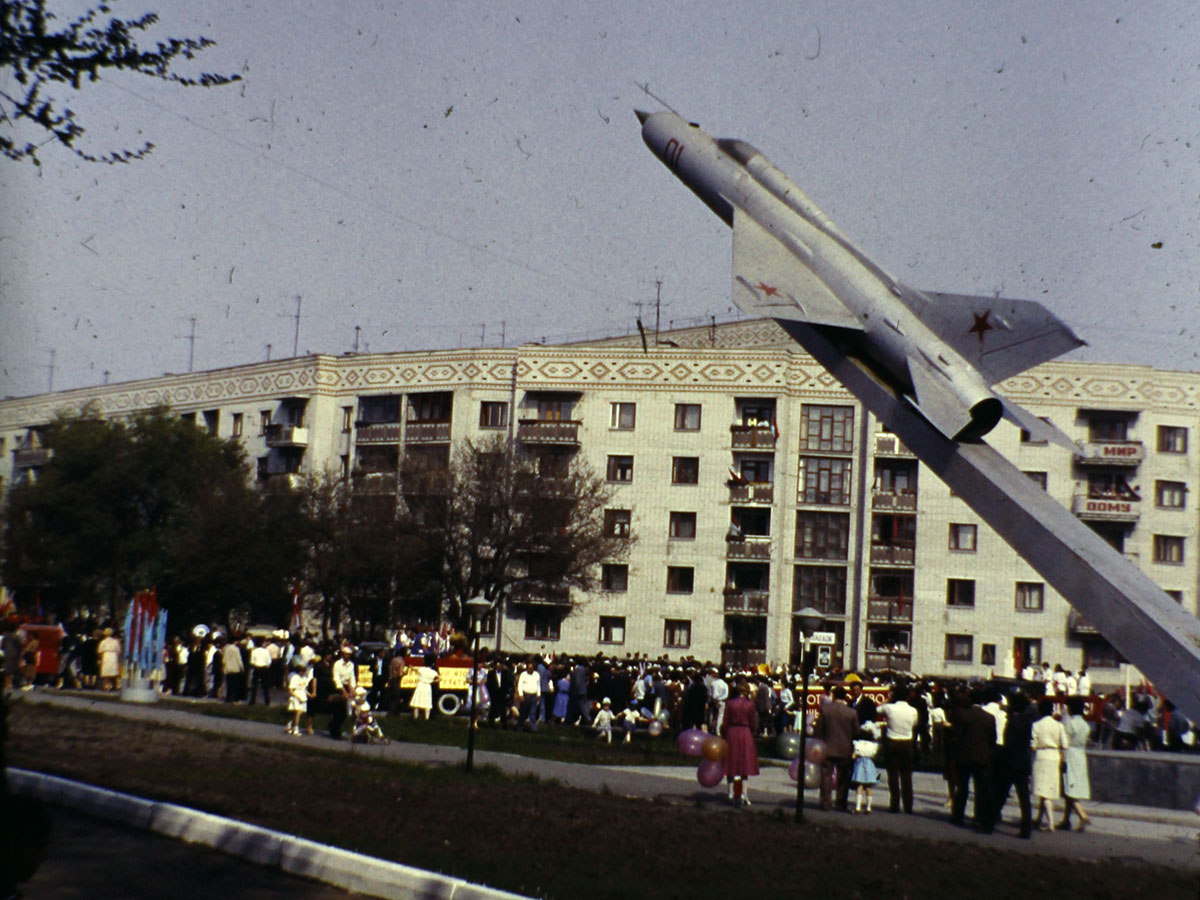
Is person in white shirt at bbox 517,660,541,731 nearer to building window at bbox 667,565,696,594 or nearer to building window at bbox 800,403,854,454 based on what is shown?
building window at bbox 667,565,696,594

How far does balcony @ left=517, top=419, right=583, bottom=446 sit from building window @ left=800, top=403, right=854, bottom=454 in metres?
9.11

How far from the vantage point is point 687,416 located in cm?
5859

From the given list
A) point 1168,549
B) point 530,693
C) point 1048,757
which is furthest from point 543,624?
point 1048,757

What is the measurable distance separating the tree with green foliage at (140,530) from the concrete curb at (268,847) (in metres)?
39.0

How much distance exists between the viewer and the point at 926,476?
56.7 meters

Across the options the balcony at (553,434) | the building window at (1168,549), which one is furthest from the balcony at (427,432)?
the building window at (1168,549)

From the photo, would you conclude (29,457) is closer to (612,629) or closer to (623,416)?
(623,416)

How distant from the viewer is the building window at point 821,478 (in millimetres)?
58000

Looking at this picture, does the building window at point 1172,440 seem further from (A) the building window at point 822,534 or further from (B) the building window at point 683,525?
(B) the building window at point 683,525

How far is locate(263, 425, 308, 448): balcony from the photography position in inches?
2502

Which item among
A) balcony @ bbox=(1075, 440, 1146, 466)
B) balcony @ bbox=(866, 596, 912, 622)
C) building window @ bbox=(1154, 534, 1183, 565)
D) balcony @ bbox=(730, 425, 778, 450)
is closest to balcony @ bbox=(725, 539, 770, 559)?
balcony @ bbox=(730, 425, 778, 450)

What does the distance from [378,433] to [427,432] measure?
2.55m

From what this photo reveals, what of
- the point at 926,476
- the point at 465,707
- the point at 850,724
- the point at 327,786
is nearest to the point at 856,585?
the point at 926,476

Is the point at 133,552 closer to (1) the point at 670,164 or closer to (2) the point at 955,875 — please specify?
(1) the point at 670,164
